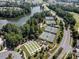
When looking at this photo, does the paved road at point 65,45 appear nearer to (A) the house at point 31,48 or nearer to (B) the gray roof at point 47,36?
(B) the gray roof at point 47,36

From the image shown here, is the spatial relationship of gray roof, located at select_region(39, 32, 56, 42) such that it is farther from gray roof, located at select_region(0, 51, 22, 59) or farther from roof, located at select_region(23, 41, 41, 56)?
gray roof, located at select_region(0, 51, 22, 59)

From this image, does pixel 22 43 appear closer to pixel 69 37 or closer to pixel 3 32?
pixel 3 32

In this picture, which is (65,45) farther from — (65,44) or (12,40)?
Result: (12,40)

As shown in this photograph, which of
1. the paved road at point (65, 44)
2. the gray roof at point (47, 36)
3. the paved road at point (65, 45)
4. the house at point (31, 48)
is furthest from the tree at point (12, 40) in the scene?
the paved road at point (65, 44)

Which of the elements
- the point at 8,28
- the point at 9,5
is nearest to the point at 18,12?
the point at 9,5

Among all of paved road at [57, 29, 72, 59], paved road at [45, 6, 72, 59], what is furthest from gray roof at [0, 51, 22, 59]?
paved road at [57, 29, 72, 59]

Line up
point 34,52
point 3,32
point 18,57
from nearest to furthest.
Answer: point 18,57 < point 34,52 < point 3,32

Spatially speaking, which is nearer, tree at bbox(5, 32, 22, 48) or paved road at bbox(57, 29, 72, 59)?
paved road at bbox(57, 29, 72, 59)

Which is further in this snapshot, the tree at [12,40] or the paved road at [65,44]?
the tree at [12,40]

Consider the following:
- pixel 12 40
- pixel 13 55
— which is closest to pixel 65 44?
pixel 12 40

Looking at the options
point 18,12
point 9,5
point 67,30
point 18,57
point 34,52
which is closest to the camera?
point 18,57

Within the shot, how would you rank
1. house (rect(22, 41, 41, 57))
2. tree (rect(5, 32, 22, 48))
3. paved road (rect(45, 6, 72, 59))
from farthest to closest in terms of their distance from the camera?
tree (rect(5, 32, 22, 48))
paved road (rect(45, 6, 72, 59))
house (rect(22, 41, 41, 57))
